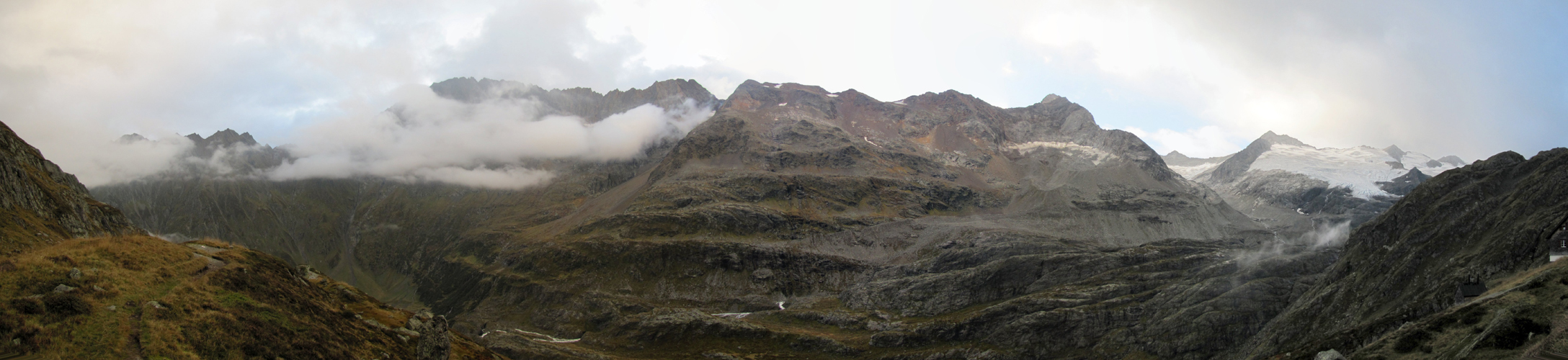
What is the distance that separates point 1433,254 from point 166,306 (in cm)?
14344

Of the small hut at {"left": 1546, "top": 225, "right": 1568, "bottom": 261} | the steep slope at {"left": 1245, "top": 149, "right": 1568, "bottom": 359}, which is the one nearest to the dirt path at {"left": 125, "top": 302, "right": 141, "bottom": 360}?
the steep slope at {"left": 1245, "top": 149, "right": 1568, "bottom": 359}

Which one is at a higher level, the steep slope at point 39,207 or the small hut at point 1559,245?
the steep slope at point 39,207

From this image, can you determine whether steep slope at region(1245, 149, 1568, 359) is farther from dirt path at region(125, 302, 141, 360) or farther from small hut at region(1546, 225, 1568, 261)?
dirt path at region(125, 302, 141, 360)

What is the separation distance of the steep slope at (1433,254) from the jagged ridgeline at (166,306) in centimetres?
8931

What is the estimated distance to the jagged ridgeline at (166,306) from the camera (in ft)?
100

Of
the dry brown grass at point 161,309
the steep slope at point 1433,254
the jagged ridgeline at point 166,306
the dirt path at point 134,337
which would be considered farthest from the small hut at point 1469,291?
the dirt path at point 134,337

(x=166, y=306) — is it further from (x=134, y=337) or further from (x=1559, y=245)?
(x=1559, y=245)

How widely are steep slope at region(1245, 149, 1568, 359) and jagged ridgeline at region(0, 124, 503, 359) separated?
3516 inches

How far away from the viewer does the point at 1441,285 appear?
86.2m

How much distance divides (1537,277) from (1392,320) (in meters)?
22.3

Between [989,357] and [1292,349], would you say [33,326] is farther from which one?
[989,357]

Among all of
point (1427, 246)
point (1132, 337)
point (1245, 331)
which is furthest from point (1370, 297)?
point (1132, 337)

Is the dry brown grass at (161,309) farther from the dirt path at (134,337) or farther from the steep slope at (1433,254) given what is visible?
the steep slope at (1433,254)

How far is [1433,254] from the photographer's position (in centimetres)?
10231
